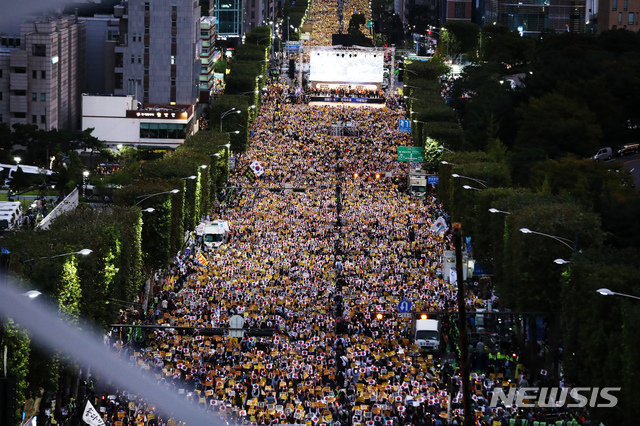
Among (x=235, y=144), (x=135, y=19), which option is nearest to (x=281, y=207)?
(x=235, y=144)

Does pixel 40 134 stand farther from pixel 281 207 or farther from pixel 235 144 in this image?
pixel 281 207

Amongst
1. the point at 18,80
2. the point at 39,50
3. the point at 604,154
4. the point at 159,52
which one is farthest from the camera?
the point at 159,52

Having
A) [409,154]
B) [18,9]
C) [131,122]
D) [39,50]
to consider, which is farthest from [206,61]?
[18,9]

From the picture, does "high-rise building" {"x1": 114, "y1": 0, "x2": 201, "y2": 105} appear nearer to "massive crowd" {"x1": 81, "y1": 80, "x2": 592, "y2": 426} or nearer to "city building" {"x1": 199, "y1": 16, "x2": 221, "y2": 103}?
"city building" {"x1": 199, "y1": 16, "x2": 221, "y2": 103}

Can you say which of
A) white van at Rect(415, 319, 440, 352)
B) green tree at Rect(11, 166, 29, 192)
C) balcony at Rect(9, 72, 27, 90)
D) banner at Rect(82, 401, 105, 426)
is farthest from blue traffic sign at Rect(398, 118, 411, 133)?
banner at Rect(82, 401, 105, 426)

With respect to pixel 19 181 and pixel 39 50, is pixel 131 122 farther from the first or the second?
pixel 19 181

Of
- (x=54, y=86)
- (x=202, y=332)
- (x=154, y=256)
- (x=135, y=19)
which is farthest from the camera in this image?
(x=135, y=19)
